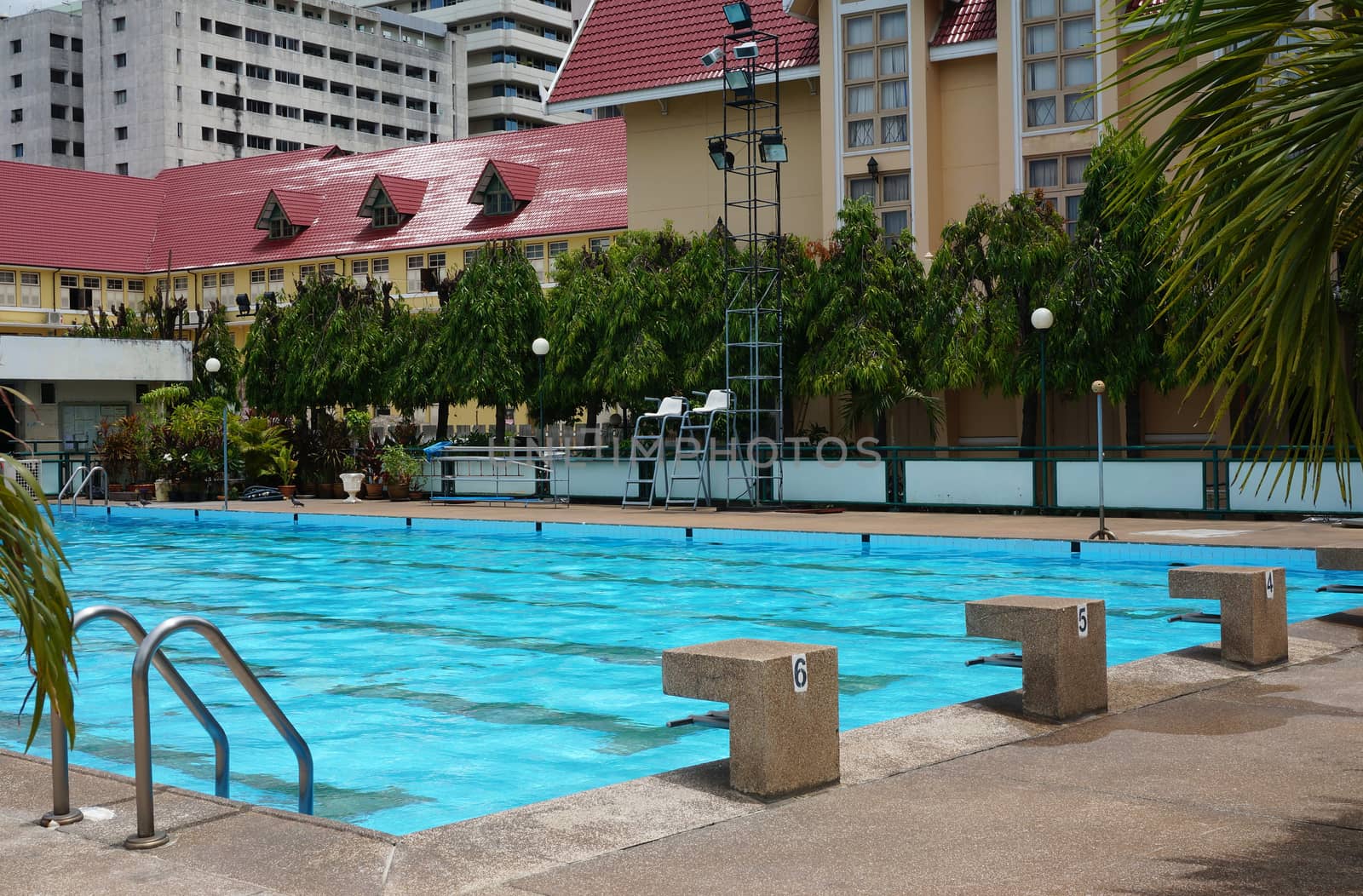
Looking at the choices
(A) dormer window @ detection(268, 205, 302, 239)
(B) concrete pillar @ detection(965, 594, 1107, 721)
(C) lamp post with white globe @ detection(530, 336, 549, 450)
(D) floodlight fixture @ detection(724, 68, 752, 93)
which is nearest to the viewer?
(B) concrete pillar @ detection(965, 594, 1107, 721)

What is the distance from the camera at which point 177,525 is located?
28.1 metres

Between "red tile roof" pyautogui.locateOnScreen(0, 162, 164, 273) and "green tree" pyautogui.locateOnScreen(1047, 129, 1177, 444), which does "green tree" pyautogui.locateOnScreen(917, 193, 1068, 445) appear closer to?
"green tree" pyautogui.locateOnScreen(1047, 129, 1177, 444)

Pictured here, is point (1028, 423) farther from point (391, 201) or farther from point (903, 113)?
point (391, 201)

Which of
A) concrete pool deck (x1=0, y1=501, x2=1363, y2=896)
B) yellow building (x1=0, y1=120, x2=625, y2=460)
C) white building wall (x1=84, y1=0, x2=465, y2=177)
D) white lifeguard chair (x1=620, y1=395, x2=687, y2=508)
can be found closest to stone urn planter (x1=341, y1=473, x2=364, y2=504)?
white lifeguard chair (x1=620, y1=395, x2=687, y2=508)

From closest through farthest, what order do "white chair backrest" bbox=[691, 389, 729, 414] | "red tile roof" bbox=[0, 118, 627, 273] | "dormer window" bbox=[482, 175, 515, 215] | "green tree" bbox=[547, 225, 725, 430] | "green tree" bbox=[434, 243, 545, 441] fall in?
1. "white chair backrest" bbox=[691, 389, 729, 414]
2. "green tree" bbox=[547, 225, 725, 430]
3. "green tree" bbox=[434, 243, 545, 441]
4. "red tile roof" bbox=[0, 118, 627, 273]
5. "dormer window" bbox=[482, 175, 515, 215]

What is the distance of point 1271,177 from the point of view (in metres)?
4.33

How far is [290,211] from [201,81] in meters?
43.7

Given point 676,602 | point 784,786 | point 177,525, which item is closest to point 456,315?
point 177,525

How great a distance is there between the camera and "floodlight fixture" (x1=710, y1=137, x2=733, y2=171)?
2734 centimetres

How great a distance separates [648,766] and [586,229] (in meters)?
39.4

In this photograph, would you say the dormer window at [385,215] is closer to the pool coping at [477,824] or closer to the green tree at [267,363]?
the green tree at [267,363]

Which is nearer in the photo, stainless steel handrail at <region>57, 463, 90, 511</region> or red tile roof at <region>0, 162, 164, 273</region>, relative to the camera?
stainless steel handrail at <region>57, 463, 90, 511</region>

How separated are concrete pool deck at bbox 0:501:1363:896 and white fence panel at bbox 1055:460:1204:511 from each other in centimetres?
1553

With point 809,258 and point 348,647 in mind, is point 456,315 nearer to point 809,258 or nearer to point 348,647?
point 809,258
